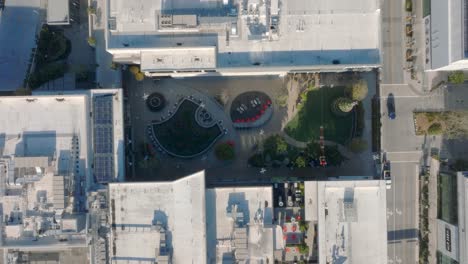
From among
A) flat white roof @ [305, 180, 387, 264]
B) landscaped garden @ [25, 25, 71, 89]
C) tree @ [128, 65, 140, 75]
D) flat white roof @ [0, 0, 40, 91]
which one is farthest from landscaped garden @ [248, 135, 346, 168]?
flat white roof @ [0, 0, 40, 91]

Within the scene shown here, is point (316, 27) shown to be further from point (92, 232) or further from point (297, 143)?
point (92, 232)

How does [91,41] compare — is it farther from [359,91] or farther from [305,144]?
[359,91]

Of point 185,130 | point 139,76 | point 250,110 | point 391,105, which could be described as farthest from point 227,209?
point 391,105

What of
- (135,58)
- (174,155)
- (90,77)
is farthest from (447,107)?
(90,77)

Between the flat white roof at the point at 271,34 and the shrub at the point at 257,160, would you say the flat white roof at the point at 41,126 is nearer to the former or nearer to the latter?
the flat white roof at the point at 271,34

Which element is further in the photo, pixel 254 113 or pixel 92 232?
pixel 254 113
